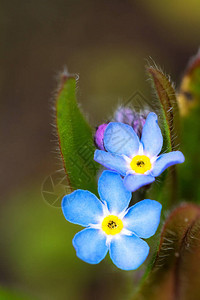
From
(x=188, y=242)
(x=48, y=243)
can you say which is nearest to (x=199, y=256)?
(x=188, y=242)

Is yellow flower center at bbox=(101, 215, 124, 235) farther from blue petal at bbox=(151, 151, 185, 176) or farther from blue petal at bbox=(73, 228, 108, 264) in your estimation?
blue petal at bbox=(151, 151, 185, 176)

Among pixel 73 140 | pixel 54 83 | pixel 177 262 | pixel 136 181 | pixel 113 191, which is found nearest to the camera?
pixel 136 181

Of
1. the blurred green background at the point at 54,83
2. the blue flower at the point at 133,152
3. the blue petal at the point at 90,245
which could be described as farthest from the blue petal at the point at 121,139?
the blurred green background at the point at 54,83

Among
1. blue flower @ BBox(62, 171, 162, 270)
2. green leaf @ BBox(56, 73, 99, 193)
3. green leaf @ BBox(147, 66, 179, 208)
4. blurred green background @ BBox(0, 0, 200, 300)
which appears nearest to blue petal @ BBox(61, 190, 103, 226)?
blue flower @ BBox(62, 171, 162, 270)

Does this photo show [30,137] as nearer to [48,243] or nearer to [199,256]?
[48,243]

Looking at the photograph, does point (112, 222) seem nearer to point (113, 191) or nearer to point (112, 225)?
point (112, 225)

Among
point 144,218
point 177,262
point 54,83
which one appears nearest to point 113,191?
point 144,218
